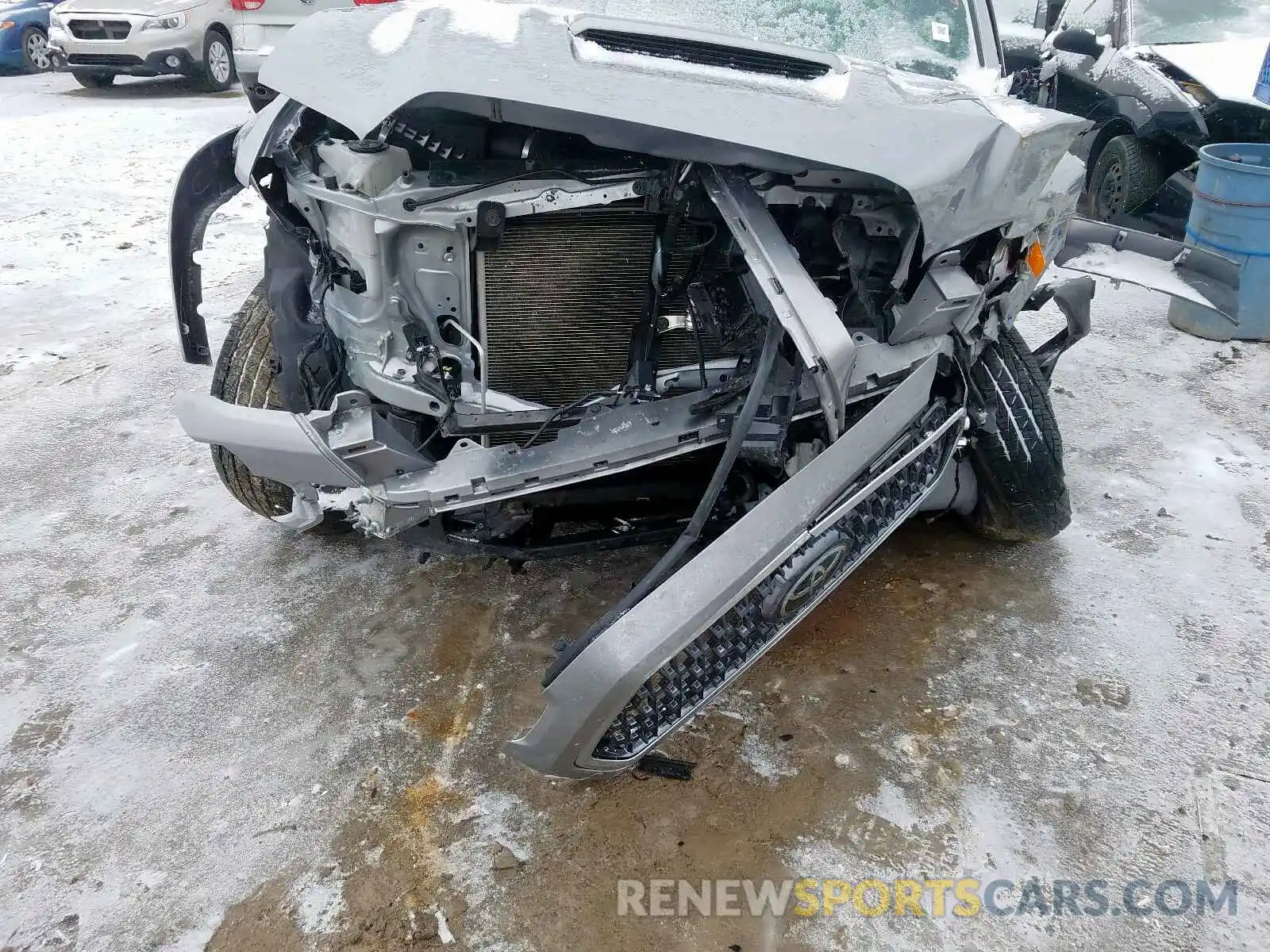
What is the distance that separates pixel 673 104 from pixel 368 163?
0.75 m

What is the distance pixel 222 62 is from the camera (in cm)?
988

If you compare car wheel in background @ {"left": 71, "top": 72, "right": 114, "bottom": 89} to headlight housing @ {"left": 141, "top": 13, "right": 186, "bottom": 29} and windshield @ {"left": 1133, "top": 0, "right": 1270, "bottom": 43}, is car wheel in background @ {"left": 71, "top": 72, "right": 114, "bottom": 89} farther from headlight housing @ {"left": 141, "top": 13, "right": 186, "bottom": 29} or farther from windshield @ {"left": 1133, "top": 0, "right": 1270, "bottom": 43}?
windshield @ {"left": 1133, "top": 0, "right": 1270, "bottom": 43}

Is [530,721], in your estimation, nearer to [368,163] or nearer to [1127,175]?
[368,163]

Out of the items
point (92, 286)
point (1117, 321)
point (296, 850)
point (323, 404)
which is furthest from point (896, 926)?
point (92, 286)

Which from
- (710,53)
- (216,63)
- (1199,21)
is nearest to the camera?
(710,53)

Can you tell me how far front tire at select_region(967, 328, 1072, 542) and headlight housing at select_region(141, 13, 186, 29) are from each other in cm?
970

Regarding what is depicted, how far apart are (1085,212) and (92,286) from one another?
20.7 ft

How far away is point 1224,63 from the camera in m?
5.24

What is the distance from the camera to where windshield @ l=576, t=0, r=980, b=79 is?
9.33 ft

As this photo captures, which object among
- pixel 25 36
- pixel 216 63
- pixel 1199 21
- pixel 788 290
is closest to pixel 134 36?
pixel 216 63

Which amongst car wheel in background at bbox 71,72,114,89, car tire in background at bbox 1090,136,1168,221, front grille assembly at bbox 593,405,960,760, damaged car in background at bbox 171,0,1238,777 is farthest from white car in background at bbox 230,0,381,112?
front grille assembly at bbox 593,405,960,760

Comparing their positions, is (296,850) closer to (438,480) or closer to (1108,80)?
(438,480)

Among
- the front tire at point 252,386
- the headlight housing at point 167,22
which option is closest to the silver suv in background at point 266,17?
the headlight housing at point 167,22

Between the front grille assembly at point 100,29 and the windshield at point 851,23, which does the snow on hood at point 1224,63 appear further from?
the front grille assembly at point 100,29
